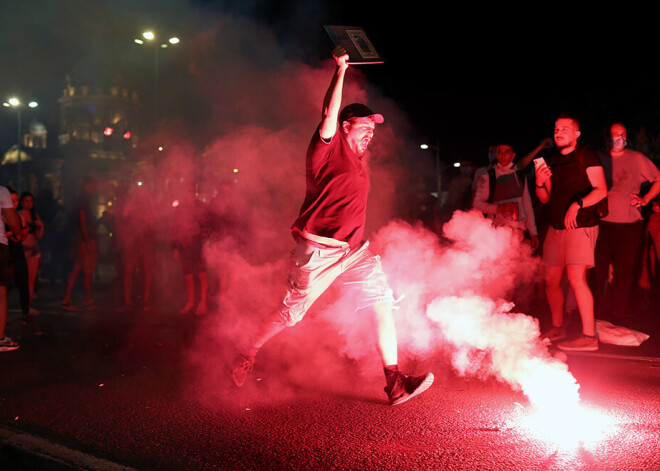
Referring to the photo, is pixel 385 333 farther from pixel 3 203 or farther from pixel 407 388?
pixel 3 203

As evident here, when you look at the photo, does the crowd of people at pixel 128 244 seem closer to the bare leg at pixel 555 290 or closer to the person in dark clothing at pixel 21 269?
the person in dark clothing at pixel 21 269

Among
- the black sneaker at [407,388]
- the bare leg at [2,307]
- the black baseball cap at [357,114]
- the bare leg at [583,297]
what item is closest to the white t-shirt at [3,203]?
the bare leg at [2,307]

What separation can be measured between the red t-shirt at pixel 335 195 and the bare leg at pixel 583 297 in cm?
261

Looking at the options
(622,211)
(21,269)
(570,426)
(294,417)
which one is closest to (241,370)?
(294,417)

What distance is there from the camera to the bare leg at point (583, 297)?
17.1ft

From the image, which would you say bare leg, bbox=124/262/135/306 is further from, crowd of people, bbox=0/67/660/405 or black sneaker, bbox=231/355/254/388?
black sneaker, bbox=231/355/254/388

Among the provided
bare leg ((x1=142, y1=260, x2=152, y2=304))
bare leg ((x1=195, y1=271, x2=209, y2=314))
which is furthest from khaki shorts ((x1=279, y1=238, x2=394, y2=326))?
bare leg ((x1=142, y1=260, x2=152, y2=304))

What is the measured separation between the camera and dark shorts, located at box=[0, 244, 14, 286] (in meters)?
5.82

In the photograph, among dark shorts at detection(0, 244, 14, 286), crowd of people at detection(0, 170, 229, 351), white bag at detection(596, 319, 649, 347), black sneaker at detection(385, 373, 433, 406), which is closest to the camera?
black sneaker at detection(385, 373, 433, 406)

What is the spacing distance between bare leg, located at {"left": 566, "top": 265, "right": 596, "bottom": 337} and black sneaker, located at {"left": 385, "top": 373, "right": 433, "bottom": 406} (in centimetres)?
227

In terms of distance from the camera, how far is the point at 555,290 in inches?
226

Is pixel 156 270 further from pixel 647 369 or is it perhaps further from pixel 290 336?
pixel 647 369

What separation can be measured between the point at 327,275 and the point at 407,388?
944 millimetres

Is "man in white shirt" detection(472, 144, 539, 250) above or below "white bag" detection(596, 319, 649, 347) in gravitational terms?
above
